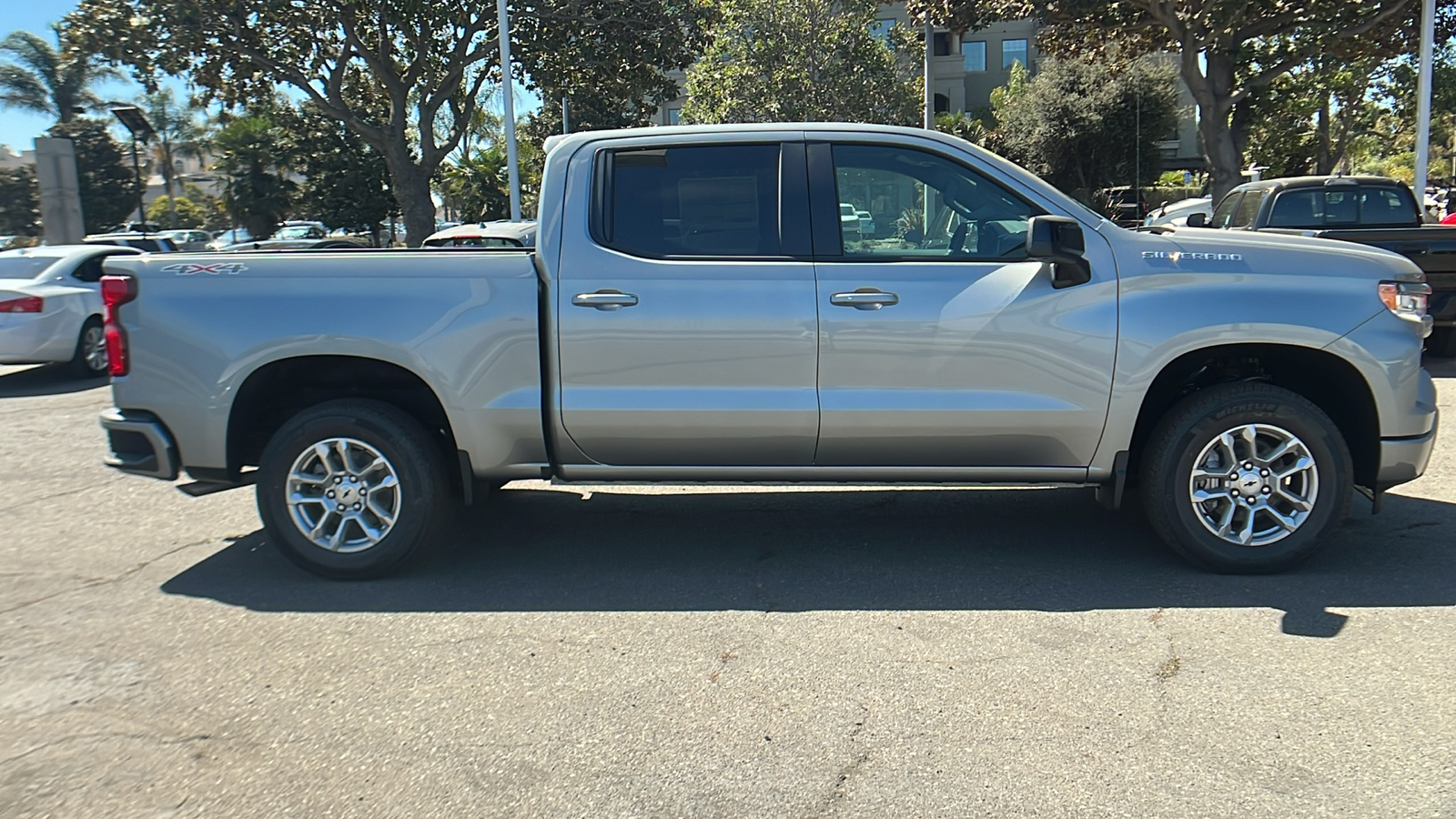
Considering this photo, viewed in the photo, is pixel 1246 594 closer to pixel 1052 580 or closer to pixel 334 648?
pixel 1052 580

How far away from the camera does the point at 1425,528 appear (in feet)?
18.8

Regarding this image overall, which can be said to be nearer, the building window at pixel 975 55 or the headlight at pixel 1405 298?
the headlight at pixel 1405 298

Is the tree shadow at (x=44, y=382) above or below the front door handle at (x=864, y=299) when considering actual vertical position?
below

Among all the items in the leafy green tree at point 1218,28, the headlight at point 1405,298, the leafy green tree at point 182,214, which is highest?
the leafy green tree at point 1218,28

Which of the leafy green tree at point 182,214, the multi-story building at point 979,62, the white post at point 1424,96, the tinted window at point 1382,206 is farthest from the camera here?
the leafy green tree at point 182,214

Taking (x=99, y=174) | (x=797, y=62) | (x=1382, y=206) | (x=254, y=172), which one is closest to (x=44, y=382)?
(x=1382, y=206)

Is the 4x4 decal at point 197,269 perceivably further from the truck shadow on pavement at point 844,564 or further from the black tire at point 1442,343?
the black tire at point 1442,343

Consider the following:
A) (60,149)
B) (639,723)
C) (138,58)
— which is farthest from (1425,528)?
(60,149)

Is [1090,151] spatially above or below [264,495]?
above

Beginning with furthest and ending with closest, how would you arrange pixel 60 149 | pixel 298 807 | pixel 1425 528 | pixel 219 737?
1. pixel 60 149
2. pixel 1425 528
3. pixel 219 737
4. pixel 298 807

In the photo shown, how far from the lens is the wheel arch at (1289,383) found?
5.06m

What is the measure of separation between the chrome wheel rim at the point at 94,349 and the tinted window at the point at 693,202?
9.59 metres

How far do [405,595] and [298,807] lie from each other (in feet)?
6.02

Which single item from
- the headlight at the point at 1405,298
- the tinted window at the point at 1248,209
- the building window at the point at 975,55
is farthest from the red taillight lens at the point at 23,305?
the building window at the point at 975,55
